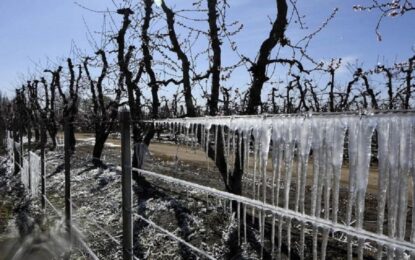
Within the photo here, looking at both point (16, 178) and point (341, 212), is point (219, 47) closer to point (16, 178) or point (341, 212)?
point (341, 212)

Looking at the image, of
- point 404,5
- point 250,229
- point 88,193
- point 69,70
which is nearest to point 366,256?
point 250,229

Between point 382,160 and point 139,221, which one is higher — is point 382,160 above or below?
above

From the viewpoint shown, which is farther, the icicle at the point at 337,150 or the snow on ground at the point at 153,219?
the snow on ground at the point at 153,219

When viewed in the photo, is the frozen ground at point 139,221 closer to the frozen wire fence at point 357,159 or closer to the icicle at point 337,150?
the frozen wire fence at point 357,159

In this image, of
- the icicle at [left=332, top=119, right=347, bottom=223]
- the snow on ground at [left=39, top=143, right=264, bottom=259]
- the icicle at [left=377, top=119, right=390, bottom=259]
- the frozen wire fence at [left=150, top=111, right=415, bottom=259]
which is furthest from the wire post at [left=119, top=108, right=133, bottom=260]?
the icicle at [left=377, top=119, right=390, bottom=259]

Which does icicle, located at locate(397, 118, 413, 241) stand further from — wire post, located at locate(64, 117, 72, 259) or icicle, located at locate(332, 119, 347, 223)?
wire post, located at locate(64, 117, 72, 259)

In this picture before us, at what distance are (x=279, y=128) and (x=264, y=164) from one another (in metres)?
0.24

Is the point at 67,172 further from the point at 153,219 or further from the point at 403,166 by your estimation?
the point at 403,166

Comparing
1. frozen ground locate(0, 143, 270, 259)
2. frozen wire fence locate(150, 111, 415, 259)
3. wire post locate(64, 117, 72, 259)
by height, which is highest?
frozen wire fence locate(150, 111, 415, 259)

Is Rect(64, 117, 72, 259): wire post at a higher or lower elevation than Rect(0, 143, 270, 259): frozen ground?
higher

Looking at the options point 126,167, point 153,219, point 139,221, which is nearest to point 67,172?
point 139,221

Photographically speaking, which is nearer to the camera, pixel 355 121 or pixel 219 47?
pixel 355 121

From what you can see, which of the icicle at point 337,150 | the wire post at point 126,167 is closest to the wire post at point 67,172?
the wire post at point 126,167

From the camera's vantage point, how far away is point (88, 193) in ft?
29.0
